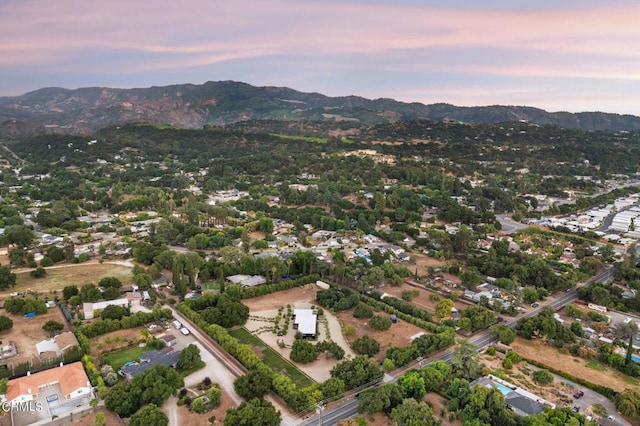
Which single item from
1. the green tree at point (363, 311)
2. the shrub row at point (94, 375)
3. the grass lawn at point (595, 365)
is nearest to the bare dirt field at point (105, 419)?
the shrub row at point (94, 375)

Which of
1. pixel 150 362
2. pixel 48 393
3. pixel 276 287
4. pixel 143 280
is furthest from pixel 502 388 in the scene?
pixel 143 280

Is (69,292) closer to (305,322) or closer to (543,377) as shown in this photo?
(305,322)

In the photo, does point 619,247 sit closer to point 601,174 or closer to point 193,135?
point 601,174

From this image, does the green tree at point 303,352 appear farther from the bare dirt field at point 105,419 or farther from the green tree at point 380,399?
the bare dirt field at point 105,419

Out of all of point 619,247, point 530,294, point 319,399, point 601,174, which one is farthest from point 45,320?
point 601,174

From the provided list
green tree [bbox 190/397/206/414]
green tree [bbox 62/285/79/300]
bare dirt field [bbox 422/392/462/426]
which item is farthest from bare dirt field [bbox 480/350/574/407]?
green tree [bbox 62/285/79/300]
